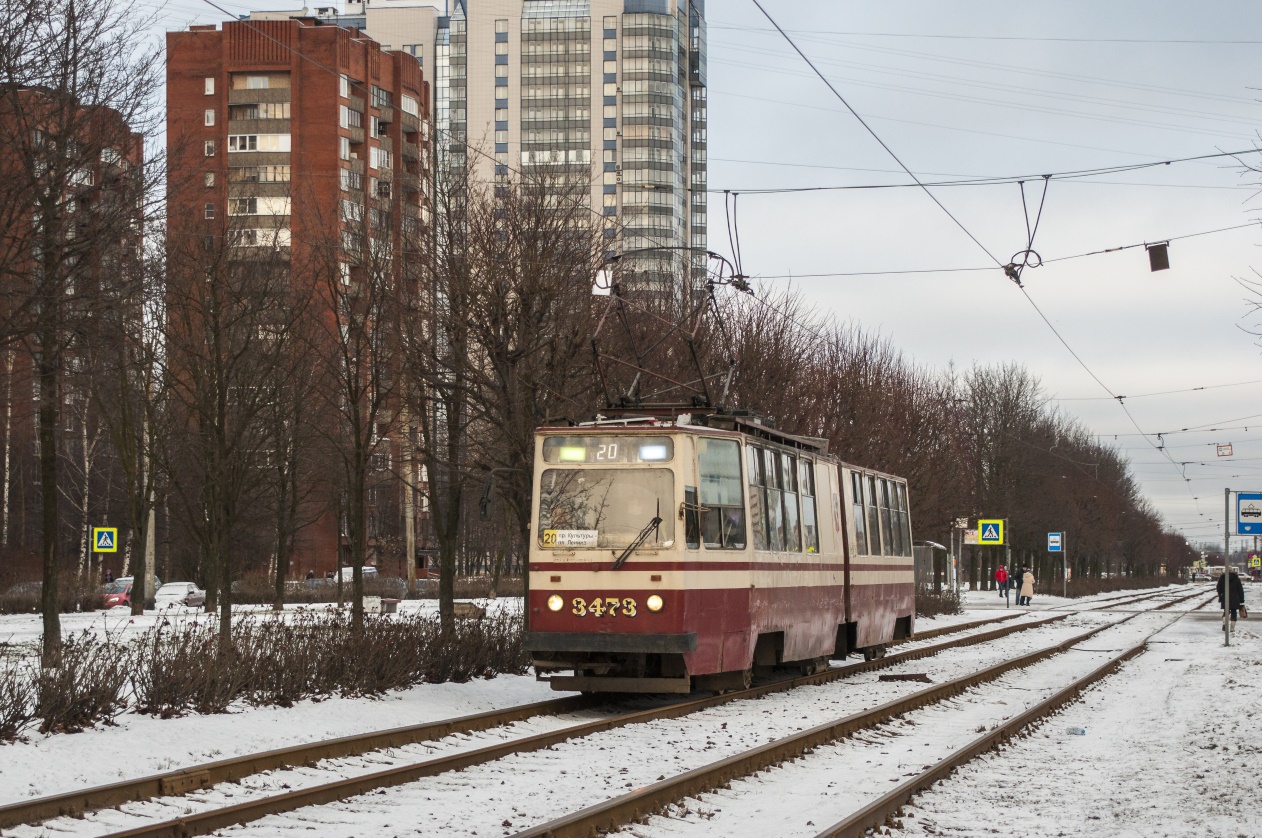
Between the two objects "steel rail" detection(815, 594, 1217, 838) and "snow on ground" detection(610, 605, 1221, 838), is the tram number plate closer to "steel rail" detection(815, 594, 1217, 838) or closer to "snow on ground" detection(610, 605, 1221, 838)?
"snow on ground" detection(610, 605, 1221, 838)

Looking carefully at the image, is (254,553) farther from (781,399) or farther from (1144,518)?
(1144,518)

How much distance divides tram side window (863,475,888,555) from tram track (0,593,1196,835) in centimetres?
738

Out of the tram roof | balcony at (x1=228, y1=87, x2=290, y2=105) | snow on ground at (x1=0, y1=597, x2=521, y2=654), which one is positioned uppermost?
balcony at (x1=228, y1=87, x2=290, y2=105)

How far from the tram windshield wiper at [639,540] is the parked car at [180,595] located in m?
37.1

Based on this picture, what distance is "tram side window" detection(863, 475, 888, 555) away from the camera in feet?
76.9

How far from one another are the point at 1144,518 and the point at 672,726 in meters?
115

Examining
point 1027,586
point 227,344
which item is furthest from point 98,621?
point 1027,586

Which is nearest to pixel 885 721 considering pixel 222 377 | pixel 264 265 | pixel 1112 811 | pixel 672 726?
pixel 672 726

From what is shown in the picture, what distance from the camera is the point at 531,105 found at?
148 metres

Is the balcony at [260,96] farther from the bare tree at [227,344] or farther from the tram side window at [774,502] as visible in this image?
the tram side window at [774,502]

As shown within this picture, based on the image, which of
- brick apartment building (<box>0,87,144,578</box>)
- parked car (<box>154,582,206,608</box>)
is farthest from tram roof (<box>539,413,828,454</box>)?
parked car (<box>154,582,206,608</box>)

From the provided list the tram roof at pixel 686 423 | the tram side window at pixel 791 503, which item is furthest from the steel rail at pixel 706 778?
the tram roof at pixel 686 423

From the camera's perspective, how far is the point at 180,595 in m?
54.7

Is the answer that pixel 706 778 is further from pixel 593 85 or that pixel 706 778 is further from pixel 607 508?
pixel 593 85
